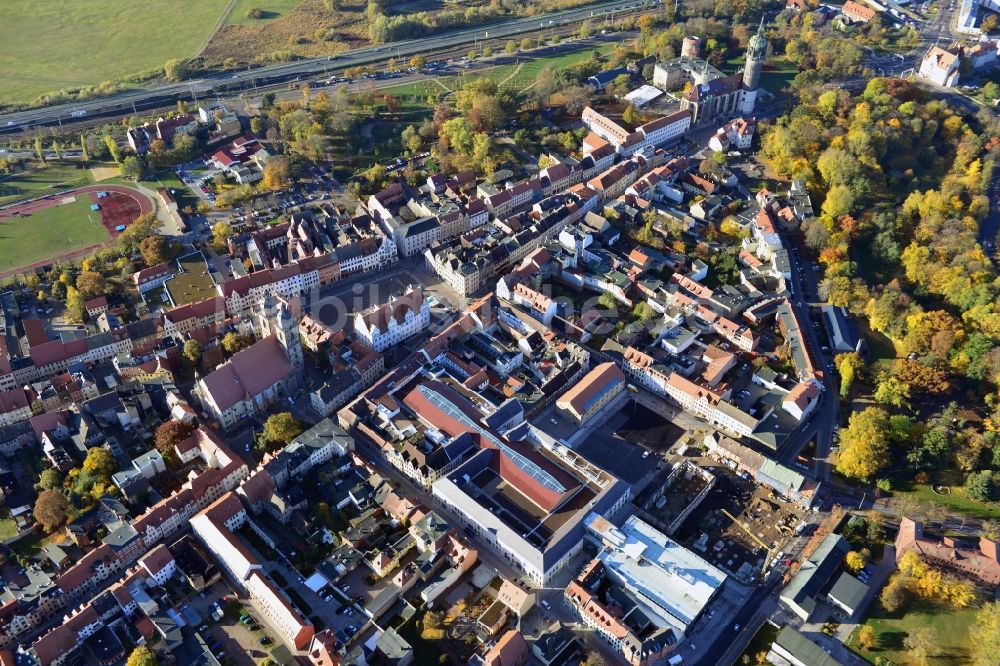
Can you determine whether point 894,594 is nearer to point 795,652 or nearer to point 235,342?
point 795,652

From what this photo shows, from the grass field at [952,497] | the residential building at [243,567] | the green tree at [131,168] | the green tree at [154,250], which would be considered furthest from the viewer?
the green tree at [131,168]

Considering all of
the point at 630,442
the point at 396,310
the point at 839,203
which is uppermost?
the point at 839,203

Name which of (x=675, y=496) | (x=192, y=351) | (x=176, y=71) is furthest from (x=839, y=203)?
(x=176, y=71)

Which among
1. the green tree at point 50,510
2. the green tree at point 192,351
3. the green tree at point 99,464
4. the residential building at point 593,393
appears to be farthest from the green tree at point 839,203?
the green tree at point 50,510

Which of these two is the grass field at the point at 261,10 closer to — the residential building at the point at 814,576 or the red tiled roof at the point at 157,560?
the red tiled roof at the point at 157,560

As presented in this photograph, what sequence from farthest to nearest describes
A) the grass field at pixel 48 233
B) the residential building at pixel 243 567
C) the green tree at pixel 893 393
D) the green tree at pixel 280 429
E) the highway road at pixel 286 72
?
the highway road at pixel 286 72 < the grass field at pixel 48 233 < the green tree at pixel 893 393 < the green tree at pixel 280 429 < the residential building at pixel 243 567

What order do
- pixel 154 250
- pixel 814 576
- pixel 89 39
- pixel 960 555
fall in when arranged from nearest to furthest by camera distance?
1. pixel 814 576
2. pixel 960 555
3. pixel 154 250
4. pixel 89 39

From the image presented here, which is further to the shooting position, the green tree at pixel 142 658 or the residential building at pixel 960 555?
the residential building at pixel 960 555

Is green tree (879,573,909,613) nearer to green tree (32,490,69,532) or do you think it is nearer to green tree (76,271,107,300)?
green tree (32,490,69,532)

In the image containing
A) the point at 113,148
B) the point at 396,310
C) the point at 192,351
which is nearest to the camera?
the point at 192,351
